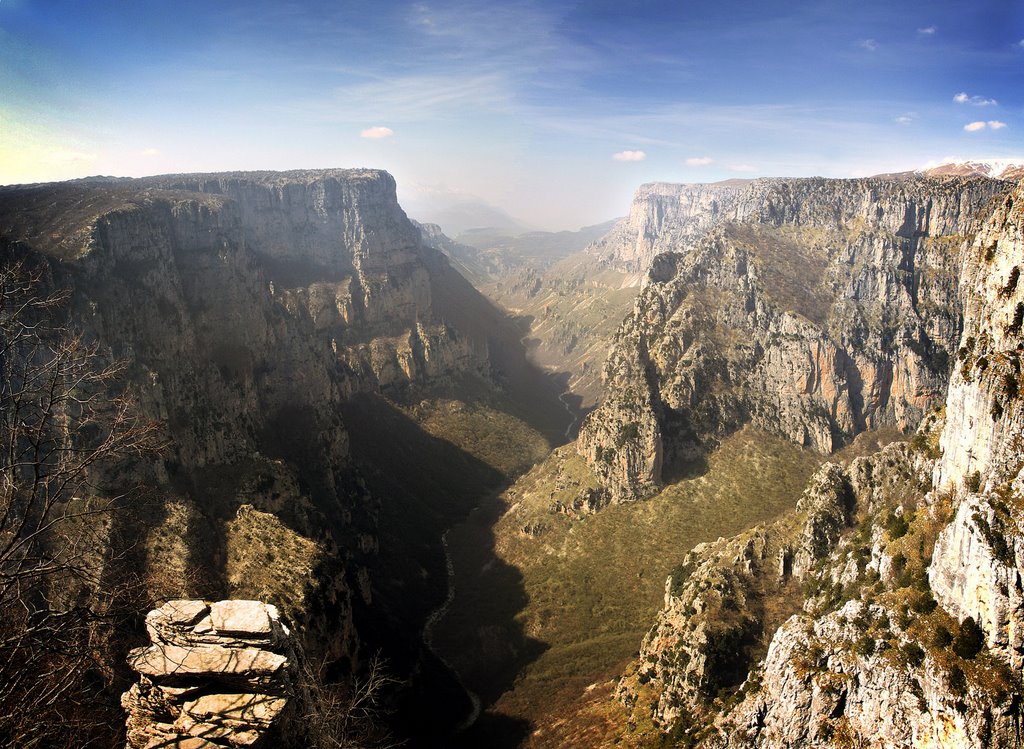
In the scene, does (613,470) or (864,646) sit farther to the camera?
(613,470)

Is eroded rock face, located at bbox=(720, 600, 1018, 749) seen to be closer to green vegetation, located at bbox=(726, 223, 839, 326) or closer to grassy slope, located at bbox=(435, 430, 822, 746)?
grassy slope, located at bbox=(435, 430, 822, 746)

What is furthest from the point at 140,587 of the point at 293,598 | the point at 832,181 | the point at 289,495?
the point at 832,181

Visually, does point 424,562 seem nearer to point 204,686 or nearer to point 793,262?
point 204,686

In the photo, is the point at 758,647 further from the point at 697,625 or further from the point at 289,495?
the point at 289,495

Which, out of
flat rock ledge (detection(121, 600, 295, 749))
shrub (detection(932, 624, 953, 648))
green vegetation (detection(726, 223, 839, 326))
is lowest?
shrub (detection(932, 624, 953, 648))

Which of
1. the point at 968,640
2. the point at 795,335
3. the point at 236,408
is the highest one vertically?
the point at 795,335

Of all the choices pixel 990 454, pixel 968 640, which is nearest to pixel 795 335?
pixel 990 454

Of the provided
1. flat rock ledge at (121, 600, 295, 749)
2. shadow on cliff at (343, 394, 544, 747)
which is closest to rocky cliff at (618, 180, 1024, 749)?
shadow on cliff at (343, 394, 544, 747)
